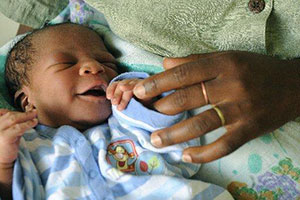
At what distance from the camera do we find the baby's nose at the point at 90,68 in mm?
890

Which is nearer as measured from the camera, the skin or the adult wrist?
the adult wrist

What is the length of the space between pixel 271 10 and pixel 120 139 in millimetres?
446

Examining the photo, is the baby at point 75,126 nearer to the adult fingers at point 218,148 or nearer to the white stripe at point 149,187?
the white stripe at point 149,187

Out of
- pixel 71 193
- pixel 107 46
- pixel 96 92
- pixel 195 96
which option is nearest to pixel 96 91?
pixel 96 92

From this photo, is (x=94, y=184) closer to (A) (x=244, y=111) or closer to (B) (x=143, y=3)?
(A) (x=244, y=111)

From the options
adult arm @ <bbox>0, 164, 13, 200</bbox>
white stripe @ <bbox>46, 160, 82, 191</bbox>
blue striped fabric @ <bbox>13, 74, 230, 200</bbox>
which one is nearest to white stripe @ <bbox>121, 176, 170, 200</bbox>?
blue striped fabric @ <bbox>13, 74, 230, 200</bbox>

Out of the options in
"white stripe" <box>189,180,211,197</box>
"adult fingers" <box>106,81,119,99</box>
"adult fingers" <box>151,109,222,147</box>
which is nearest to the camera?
"adult fingers" <box>151,109,222,147</box>

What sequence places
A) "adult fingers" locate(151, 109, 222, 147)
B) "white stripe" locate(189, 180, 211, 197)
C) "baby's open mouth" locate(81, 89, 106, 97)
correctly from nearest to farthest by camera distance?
1. "adult fingers" locate(151, 109, 222, 147)
2. "white stripe" locate(189, 180, 211, 197)
3. "baby's open mouth" locate(81, 89, 106, 97)

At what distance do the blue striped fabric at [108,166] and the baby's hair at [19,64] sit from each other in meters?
0.23

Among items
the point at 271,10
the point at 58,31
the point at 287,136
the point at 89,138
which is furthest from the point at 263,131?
the point at 58,31

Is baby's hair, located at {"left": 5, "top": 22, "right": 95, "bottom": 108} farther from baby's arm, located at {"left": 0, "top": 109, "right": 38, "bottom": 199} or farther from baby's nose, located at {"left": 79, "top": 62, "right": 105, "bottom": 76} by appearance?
baby's arm, located at {"left": 0, "top": 109, "right": 38, "bottom": 199}

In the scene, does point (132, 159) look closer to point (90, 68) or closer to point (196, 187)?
point (196, 187)

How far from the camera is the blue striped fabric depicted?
71cm

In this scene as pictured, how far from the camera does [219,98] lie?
586 mm
